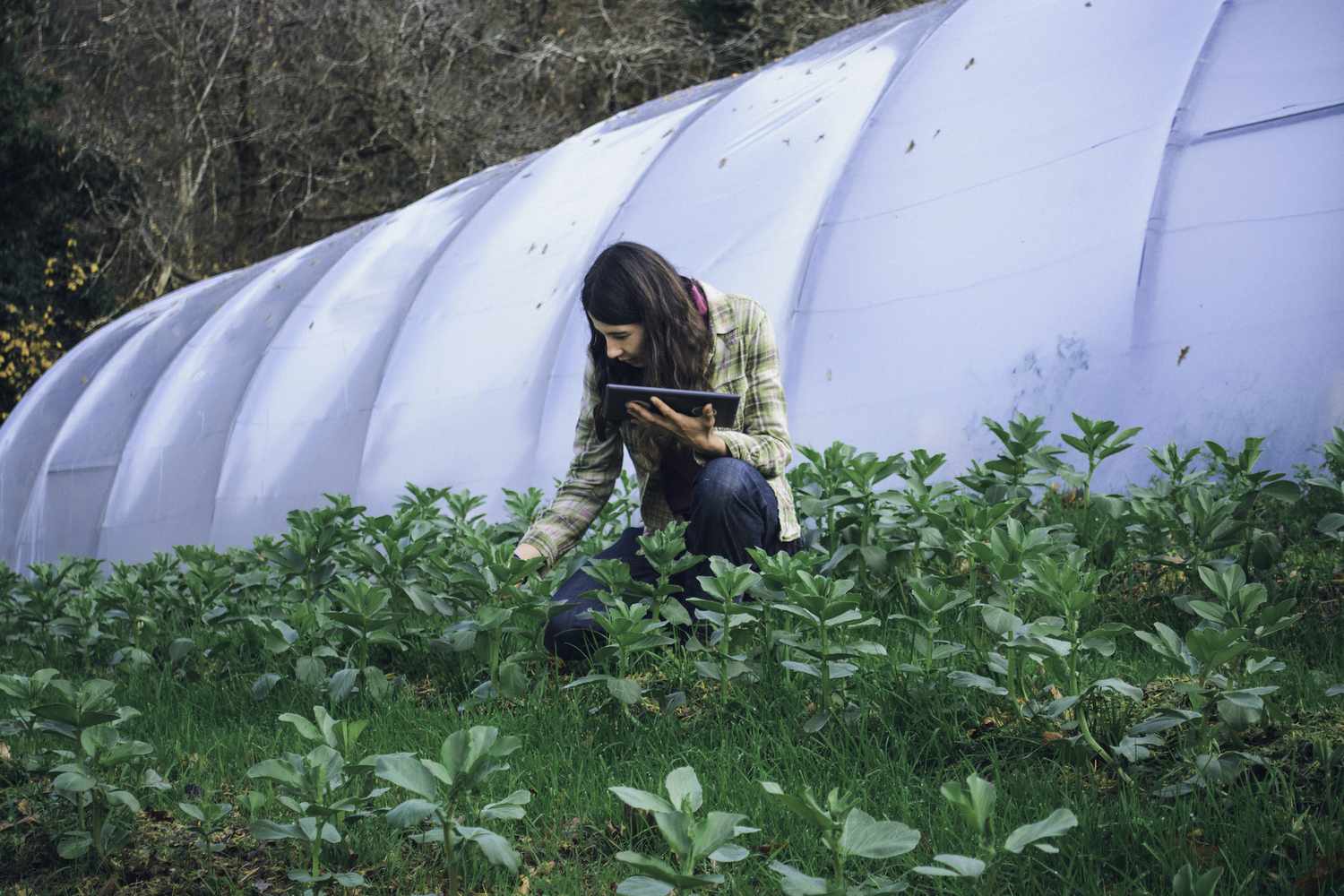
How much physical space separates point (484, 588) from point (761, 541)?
74 cm

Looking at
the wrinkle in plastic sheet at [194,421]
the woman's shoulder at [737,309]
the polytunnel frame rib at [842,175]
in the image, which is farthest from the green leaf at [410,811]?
the wrinkle in plastic sheet at [194,421]

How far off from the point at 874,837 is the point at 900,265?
3666 mm

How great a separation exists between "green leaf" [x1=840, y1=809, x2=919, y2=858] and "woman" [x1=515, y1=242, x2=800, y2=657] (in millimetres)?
1401

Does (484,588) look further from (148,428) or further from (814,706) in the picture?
(148,428)

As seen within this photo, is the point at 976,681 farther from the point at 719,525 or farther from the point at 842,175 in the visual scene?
the point at 842,175

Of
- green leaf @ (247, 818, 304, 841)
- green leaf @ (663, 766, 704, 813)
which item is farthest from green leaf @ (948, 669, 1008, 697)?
green leaf @ (247, 818, 304, 841)

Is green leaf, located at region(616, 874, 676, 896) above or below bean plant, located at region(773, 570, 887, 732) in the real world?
above

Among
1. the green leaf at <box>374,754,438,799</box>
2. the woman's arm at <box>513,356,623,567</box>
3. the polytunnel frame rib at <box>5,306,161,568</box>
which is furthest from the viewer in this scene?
the polytunnel frame rib at <box>5,306,161,568</box>

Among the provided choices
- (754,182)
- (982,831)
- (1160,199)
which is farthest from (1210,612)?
(754,182)

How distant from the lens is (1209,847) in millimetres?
1956

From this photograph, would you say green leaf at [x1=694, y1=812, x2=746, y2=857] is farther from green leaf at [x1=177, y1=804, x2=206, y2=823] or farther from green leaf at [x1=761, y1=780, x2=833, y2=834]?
green leaf at [x1=177, y1=804, x2=206, y2=823]

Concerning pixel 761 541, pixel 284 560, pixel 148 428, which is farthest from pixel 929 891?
pixel 148 428

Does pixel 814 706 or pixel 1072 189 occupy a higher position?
pixel 1072 189

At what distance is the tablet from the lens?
10.4ft
